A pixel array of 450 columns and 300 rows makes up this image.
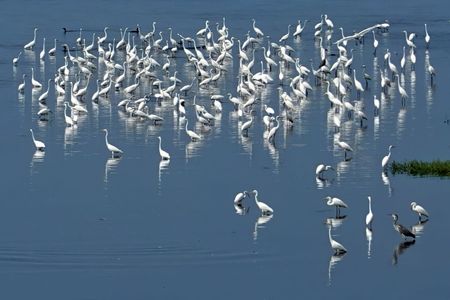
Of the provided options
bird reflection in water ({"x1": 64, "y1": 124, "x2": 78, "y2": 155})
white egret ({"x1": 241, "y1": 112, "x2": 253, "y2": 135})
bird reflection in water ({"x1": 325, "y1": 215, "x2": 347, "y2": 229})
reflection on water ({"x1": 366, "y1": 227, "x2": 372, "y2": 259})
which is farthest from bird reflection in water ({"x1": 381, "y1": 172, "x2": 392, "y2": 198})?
bird reflection in water ({"x1": 64, "y1": 124, "x2": 78, "y2": 155})

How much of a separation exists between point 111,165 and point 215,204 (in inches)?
199

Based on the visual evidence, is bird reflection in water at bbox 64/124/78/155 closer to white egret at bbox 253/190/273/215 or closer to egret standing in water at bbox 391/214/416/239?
white egret at bbox 253/190/273/215

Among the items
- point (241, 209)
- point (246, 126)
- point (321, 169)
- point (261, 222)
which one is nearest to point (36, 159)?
point (246, 126)

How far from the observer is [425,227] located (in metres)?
30.1

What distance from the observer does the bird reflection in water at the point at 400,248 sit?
2782 cm

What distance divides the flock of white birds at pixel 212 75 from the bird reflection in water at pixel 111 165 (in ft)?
1.03

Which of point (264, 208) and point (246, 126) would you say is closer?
point (264, 208)

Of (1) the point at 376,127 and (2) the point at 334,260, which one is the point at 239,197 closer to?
(2) the point at 334,260

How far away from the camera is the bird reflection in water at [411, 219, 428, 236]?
97.6 ft

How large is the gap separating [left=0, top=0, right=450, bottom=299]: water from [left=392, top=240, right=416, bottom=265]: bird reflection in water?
56mm

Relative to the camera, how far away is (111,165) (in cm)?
3653

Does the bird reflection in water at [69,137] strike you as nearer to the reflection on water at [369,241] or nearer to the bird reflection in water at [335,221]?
the bird reflection in water at [335,221]

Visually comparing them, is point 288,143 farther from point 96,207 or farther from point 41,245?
point 41,245

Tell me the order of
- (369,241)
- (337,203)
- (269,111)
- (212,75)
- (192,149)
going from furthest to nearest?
1. (212,75)
2. (269,111)
3. (192,149)
4. (337,203)
5. (369,241)
